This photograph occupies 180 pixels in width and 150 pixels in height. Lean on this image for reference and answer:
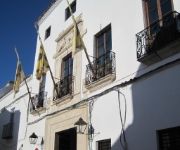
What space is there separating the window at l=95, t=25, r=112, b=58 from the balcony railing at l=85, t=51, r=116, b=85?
32cm

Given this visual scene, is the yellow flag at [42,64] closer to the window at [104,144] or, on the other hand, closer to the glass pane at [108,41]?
the glass pane at [108,41]

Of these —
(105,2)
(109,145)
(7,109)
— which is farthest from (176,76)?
(7,109)

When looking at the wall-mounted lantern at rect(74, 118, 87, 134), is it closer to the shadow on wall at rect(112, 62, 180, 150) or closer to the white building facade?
the white building facade

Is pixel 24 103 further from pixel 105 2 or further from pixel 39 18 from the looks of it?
pixel 105 2

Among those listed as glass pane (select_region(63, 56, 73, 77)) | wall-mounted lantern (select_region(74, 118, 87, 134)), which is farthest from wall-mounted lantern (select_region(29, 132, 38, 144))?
wall-mounted lantern (select_region(74, 118, 87, 134))

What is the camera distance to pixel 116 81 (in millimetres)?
8250

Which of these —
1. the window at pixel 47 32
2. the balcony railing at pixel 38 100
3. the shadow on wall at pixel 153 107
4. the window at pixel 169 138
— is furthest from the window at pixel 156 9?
the window at pixel 47 32

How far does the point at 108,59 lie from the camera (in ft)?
29.3

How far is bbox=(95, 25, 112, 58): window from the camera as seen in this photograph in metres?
9.39

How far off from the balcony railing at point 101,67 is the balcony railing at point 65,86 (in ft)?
3.57

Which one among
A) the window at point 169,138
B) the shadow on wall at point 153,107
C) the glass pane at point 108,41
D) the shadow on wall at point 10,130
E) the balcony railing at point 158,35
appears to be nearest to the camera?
the window at point 169,138

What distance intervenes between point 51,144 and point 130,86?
4.61m

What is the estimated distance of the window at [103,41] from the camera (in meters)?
9.39

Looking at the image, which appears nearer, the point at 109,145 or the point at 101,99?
the point at 109,145
